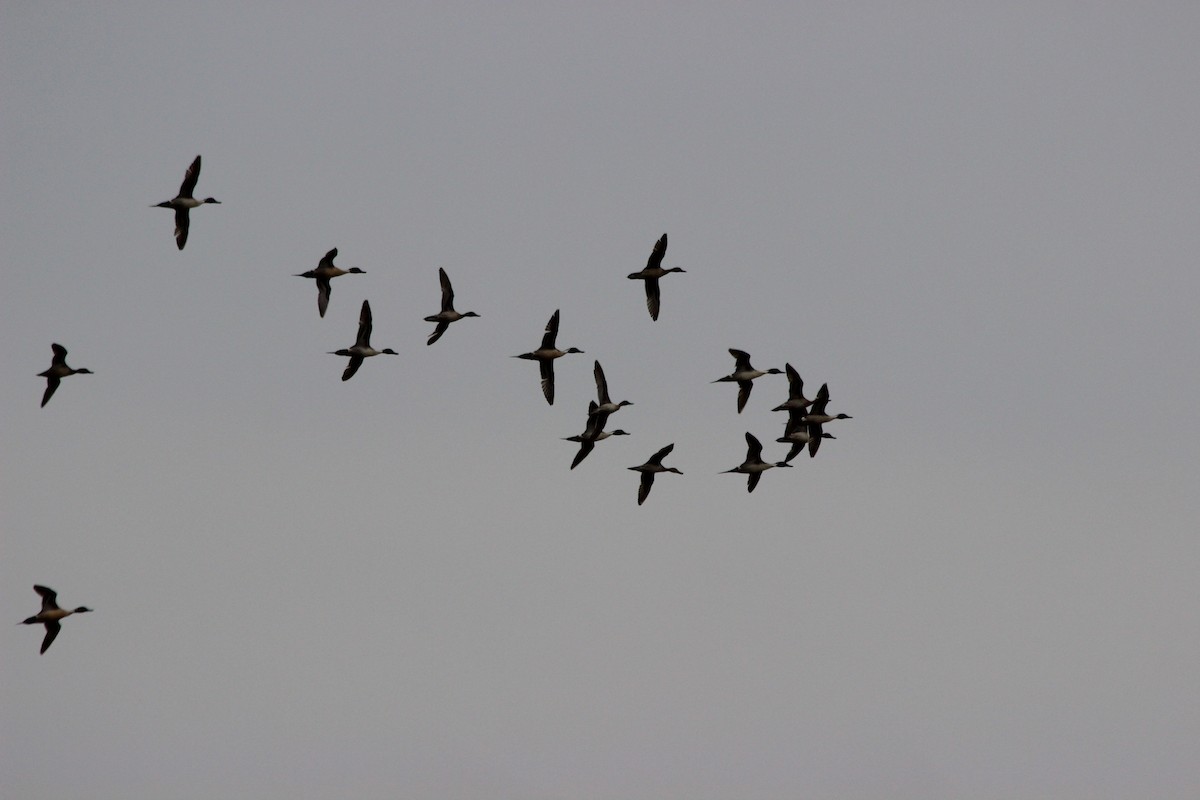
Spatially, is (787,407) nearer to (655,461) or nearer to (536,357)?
(655,461)

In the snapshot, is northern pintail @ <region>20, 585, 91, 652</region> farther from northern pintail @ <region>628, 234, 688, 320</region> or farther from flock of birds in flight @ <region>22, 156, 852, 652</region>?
northern pintail @ <region>628, 234, 688, 320</region>

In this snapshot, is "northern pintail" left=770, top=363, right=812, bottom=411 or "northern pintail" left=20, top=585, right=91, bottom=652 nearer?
Answer: "northern pintail" left=20, top=585, right=91, bottom=652

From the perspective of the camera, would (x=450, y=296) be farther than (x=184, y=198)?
Yes

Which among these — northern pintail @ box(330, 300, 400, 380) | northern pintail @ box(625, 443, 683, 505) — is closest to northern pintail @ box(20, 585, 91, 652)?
northern pintail @ box(330, 300, 400, 380)

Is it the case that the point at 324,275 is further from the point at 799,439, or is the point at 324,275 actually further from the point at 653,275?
the point at 799,439

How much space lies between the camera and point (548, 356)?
54688 millimetres

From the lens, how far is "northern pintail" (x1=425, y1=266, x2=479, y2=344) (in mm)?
53094

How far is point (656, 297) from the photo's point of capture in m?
51.7

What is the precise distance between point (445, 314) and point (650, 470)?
10.0 meters

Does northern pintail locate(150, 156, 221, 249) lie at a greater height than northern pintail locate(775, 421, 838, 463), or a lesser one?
greater

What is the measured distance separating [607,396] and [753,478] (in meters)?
6.89

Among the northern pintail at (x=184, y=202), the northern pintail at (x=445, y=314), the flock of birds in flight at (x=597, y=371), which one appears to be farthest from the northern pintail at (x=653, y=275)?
the northern pintail at (x=184, y=202)

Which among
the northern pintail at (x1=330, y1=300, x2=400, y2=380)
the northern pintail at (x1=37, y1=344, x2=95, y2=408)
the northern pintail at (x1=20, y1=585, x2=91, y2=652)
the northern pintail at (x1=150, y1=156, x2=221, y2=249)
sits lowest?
the northern pintail at (x1=20, y1=585, x2=91, y2=652)

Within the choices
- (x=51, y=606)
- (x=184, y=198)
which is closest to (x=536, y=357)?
(x=184, y=198)
